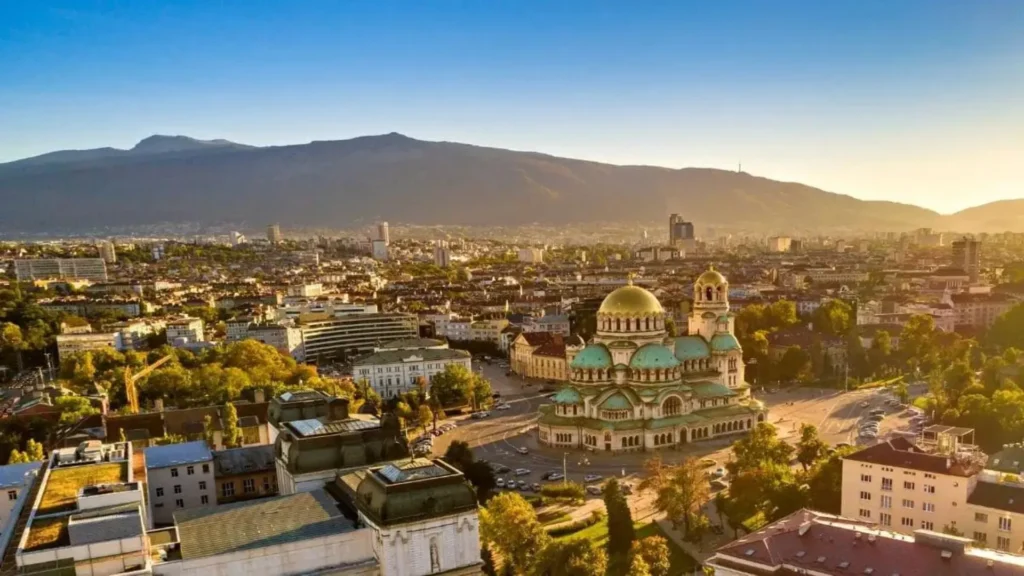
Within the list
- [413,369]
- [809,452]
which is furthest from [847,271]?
[809,452]

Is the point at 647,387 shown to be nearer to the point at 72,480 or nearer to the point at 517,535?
the point at 517,535

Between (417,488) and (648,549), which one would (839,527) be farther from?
(417,488)

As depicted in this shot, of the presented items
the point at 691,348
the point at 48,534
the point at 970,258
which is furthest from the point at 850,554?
the point at 970,258

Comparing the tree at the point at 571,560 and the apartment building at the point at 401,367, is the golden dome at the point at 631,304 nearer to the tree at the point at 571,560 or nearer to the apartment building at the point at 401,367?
the apartment building at the point at 401,367

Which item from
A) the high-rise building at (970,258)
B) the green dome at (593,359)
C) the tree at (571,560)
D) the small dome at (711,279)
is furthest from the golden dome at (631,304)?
the high-rise building at (970,258)

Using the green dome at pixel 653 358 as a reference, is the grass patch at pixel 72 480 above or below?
above

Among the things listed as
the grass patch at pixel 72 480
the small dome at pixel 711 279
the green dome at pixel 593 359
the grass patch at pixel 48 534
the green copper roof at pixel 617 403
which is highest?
the small dome at pixel 711 279
